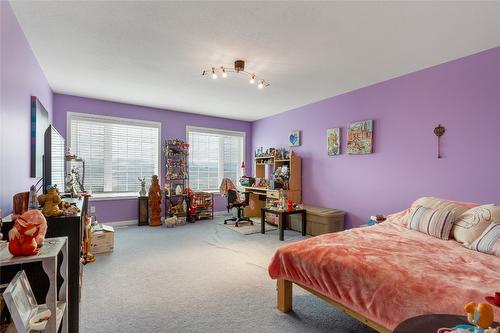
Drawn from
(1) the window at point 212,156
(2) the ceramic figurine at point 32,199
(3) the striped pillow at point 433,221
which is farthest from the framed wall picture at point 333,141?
(2) the ceramic figurine at point 32,199

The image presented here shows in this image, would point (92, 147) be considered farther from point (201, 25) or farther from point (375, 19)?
point (375, 19)

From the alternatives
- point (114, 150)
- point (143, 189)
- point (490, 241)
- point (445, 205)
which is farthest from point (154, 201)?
point (490, 241)

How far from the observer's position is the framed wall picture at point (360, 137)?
4.07m

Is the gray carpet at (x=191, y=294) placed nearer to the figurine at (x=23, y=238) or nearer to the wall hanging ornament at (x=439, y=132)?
the figurine at (x=23, y=238)

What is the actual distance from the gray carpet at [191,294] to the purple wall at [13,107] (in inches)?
46.6

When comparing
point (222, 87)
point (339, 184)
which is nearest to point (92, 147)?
point (222, 87)

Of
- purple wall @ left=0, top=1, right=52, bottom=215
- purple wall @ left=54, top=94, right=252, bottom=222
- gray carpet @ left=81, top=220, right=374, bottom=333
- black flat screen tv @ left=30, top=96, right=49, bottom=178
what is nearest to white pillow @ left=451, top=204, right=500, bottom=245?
gray carpet @ left=81, top=220, right=374, bottom=333

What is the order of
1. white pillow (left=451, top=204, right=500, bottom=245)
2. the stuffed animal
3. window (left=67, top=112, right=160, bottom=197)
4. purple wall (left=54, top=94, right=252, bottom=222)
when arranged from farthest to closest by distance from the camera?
1. window (left=67, top=112, right=160, bottom=197)
2. purple wall (left=54, top=94, right=252, bottom=222)
3. white pillow (left=451, top=204, right=500, bottom=245)
4. the stuffed animal

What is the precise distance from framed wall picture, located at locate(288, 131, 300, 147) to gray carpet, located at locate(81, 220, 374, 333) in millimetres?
2426

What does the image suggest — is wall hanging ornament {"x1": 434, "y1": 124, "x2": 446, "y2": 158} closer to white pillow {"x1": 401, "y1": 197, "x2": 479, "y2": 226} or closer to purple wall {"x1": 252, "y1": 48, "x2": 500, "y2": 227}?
purple wall {"x1": 252, "y1": 48, "x2": 500, "y2": 227}

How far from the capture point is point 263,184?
237 inches

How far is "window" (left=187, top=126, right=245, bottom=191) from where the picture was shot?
6.30 metres

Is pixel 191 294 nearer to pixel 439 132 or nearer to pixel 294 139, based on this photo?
pixel 439 132

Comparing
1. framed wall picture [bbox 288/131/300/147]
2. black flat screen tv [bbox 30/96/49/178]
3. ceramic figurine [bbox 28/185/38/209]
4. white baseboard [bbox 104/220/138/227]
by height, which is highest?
framed wall picture [bbox 288/131/300/147]
